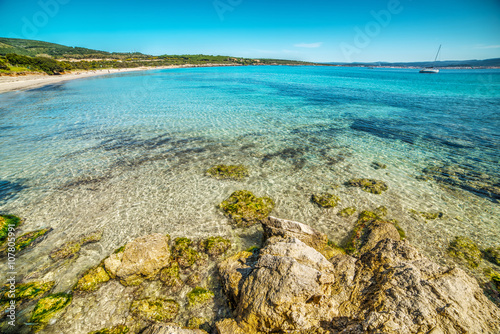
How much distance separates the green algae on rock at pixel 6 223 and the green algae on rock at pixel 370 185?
1556 cm

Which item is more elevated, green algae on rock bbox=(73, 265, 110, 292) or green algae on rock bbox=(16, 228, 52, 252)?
green algae on rock bbox=(73, 265, 110, 292)

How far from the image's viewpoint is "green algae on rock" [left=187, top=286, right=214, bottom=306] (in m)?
5.83

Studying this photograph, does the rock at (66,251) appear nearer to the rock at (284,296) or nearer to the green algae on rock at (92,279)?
the green algae on rock at (92,279)

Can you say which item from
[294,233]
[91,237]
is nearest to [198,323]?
[294,233]

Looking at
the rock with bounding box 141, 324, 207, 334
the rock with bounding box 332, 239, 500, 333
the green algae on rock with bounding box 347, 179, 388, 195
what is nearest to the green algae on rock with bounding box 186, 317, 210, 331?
the rock with bounding box 141, 324, 207, 334

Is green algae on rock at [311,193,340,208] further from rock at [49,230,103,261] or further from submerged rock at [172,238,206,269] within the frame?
rock at [49,230,103,261]

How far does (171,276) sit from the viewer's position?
21.2ft

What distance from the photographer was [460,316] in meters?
4.13

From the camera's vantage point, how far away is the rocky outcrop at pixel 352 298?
4098 mm

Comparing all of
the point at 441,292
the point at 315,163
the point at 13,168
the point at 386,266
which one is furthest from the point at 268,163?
the point at 13,168

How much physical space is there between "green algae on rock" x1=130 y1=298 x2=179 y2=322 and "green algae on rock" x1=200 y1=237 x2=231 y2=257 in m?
1.96

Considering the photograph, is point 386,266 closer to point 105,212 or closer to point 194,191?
point 194,191

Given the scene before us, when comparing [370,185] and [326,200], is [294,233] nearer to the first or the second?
[326,200]

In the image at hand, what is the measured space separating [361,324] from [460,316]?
2020 mm
